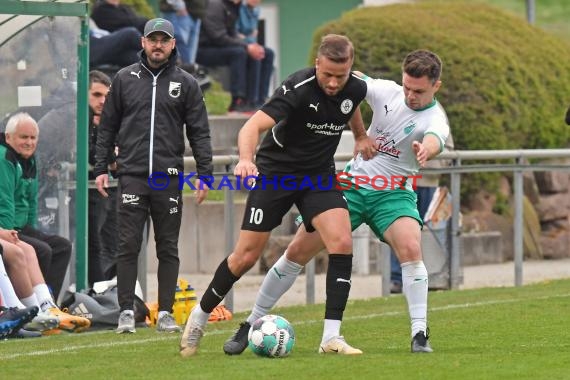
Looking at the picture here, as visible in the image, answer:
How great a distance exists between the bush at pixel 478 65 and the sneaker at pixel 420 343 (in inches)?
363

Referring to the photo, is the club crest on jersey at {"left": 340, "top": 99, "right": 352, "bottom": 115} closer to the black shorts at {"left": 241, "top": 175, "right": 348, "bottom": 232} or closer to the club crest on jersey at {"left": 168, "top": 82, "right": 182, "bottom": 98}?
the black shorts at {"left": 241, "top": 175, "right": 348, "bottom": 232}

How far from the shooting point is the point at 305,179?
995cm

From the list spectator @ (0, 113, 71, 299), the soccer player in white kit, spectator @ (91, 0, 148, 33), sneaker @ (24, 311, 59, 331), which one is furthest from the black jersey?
spectator @ (91, 0, 148, 33)

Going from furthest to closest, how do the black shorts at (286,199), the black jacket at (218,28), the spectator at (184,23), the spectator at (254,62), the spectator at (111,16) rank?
the spectator at (254,62)
the black jacket at (218,28)
the spectator at (184,23)
the spectator at (111,16)
the black shorts at (286,199)

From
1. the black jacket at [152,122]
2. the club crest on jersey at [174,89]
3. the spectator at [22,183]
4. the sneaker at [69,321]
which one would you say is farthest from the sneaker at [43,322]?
the club crest on jersey at [174,89]

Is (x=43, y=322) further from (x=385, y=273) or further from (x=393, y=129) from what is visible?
(x=385, y=273)

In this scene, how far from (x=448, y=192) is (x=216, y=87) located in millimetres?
6129

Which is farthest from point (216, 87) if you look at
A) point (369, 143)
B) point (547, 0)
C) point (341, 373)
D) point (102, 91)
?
point (547, 0)

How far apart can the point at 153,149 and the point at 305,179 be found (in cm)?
218

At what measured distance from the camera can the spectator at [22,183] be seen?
12392 millimetres

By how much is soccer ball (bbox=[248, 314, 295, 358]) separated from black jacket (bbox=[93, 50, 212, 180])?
92.8 inches

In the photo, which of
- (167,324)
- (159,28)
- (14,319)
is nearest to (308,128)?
(159,28)

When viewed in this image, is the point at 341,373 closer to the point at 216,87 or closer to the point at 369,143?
the point at 369,143

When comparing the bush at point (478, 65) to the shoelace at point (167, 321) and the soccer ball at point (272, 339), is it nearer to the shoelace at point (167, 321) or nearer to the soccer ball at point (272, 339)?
the shoelace at point (167, 321)
